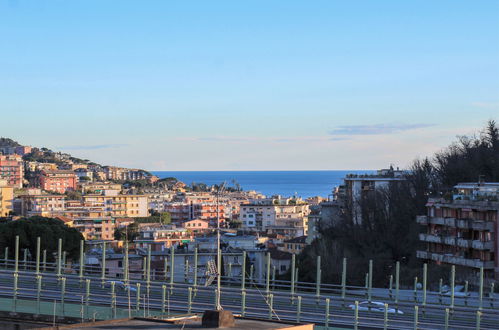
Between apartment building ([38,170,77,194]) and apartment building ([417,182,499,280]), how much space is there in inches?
4392

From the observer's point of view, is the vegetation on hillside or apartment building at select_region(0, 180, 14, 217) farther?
apartment building at select_region(0, 180, 14, 217)

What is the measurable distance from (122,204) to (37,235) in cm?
8283

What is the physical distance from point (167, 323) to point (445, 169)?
4206 centimetres

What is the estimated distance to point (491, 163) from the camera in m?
49.9

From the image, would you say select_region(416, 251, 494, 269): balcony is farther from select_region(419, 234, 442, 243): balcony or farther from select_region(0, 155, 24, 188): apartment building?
select_region(0, 155, 24, 188): apartment building

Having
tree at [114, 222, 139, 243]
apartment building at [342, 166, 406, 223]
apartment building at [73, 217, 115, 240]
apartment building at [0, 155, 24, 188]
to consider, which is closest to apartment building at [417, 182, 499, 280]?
apartment building at [342, 166, 406, 223]

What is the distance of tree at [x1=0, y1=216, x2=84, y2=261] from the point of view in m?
39.5

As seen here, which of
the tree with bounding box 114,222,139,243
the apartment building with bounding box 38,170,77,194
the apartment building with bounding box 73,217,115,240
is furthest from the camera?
the apartment building with bounding box 38,170,77,194

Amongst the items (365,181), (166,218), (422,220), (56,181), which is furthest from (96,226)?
(56,181)

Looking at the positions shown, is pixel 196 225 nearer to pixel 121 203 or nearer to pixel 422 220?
pixel 121 203

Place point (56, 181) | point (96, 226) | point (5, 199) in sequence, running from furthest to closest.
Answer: point (56, 181)
point (5, 199)
point (96, 226)

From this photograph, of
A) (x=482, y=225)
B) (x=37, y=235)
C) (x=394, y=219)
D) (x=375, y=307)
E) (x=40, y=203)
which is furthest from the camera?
(x=40, y=203)

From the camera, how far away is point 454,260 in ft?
124

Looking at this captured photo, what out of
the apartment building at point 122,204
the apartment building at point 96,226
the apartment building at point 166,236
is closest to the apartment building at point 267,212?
the apartment building at point 96,226
